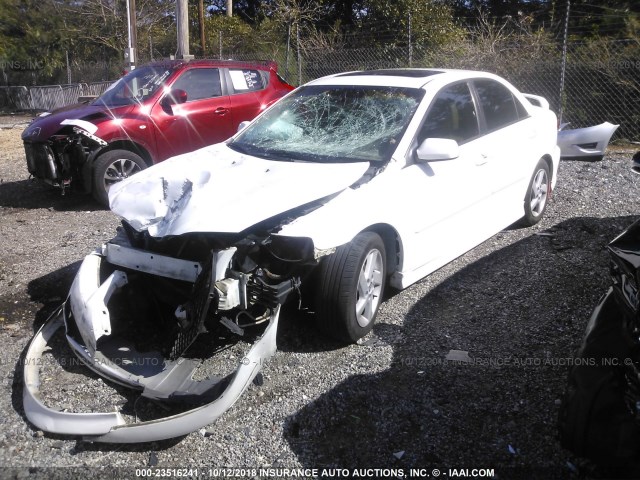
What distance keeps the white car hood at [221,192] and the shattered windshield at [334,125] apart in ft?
0.88

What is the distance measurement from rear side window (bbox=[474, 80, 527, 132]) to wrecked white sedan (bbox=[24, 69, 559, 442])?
209 mm

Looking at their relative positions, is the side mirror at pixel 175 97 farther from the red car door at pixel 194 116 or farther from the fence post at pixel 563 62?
the fence post at pixel 563 62

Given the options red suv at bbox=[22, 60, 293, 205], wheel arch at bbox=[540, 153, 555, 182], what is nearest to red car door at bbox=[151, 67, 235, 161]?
red suv at bbox=[22, 60, 293, 205]

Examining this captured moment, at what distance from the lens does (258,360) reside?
3.37 m

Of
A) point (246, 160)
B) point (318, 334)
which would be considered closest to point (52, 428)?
point (318, 334)

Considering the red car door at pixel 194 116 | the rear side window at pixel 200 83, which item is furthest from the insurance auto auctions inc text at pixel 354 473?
the rear side window at pixel 200 83

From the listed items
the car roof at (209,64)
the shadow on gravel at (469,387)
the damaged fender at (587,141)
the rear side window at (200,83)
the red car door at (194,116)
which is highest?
the car roof at (209,64)

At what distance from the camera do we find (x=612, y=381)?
2.50m

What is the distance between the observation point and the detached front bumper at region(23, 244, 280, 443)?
10.1ft

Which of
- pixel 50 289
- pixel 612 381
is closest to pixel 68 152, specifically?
pixel 50 289

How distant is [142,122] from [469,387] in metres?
5.78

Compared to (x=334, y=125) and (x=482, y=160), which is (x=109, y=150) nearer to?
(x=334, y=125)

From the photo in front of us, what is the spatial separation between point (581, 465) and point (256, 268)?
195 centimetres

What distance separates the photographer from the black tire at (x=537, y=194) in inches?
241
